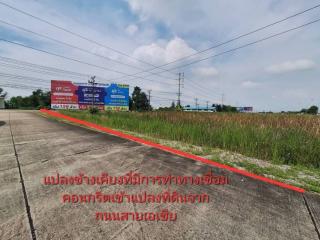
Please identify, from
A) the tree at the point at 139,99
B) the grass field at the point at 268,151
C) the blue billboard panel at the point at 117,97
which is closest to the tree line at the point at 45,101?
the tree at the point at 139,99

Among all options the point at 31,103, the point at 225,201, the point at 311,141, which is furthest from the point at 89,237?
the point at 31,103

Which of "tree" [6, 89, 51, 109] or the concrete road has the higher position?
"tree" [6, 89, 51, 109]

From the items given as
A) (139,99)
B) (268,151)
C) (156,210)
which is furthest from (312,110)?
(156,210)

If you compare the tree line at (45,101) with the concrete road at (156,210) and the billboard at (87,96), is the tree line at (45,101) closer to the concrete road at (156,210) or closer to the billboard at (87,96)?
the billboard at (87,96)

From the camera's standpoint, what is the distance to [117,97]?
130 ft

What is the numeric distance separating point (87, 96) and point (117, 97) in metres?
6.28

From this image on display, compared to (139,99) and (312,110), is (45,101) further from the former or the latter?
(312,110)

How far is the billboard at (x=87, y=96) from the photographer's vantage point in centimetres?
3366

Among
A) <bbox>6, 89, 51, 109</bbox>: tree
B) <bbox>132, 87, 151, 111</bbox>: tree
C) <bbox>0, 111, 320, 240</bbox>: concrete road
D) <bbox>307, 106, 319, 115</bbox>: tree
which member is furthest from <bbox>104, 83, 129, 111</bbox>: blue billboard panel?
<bbox>307, 106, 319, 115</bbox>: tree

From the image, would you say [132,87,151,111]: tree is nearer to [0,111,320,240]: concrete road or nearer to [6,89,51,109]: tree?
[6,89,51,109]: tree

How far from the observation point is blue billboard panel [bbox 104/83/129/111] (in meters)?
39.2

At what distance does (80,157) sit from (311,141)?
634 cm

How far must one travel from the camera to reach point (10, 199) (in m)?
2.53

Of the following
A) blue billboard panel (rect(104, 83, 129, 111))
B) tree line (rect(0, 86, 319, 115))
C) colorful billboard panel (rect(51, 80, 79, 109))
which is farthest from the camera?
tree line (rect(0, 86, 319, 115))
